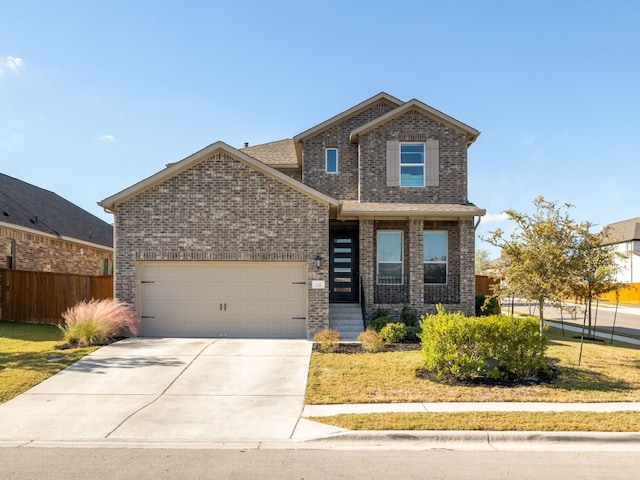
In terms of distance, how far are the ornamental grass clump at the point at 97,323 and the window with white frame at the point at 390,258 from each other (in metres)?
8.06

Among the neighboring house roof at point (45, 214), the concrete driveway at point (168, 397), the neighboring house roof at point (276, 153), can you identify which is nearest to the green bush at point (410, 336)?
the concrete driveway at point (168, 397)

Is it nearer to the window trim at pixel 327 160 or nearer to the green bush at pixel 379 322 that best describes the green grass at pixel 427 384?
the green bush at pixel 379 322

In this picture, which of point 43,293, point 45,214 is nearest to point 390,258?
point 43,293

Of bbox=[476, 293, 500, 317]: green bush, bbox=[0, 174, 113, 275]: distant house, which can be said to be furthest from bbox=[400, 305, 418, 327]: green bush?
bbox=[0, 174, 113, 275]: distant house

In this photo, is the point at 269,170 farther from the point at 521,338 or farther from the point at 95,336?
the point at 521,338

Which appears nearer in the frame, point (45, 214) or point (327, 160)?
point (327, 160)

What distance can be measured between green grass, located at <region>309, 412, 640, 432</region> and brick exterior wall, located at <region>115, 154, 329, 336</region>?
6.90 metres

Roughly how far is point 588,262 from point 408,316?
18.3 feet

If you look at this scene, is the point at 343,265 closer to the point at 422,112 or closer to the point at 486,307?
the point at 486,307

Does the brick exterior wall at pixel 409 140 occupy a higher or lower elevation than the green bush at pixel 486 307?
higher

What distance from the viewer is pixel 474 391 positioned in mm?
8906

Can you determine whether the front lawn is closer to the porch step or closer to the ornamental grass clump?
the porch step

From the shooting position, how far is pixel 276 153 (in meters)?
20.3

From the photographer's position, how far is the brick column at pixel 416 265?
52.6ft
